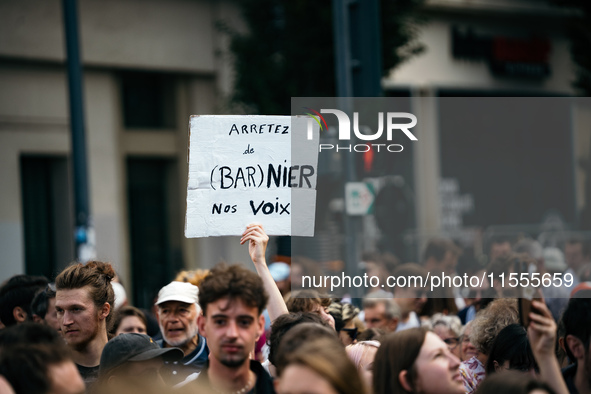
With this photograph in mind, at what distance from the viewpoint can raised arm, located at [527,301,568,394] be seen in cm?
391

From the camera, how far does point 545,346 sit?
3.97 metres

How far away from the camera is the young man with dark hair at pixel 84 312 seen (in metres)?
5.00

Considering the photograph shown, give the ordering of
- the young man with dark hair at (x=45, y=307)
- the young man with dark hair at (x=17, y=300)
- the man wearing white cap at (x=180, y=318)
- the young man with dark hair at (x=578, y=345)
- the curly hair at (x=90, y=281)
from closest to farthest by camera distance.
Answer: the young man with dark hair at (x=578, y=345) → the curly hair at (x=90, y=281) → the young man with dark hair at (x=45, y=307) → the young man with dark hair at (x=17, y=300) → the man wearing white cap at (x=180, y=318)

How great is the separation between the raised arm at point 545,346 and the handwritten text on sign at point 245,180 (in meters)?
1.80

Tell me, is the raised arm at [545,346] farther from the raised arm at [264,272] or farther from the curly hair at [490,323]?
the raised arm at [264,272]

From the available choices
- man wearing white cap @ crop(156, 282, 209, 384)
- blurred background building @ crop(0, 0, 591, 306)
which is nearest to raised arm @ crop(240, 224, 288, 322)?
man wearing white cap @ crop(156, 282, 209, 384)

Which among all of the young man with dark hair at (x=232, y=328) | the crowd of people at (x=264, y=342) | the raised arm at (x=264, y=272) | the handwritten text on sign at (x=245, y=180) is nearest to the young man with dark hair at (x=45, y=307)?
the crowd of people at (x=264, y=342)

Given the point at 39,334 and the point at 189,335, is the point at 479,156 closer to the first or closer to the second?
the point at 189,335

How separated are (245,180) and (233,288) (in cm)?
151

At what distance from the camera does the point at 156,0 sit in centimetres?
1588

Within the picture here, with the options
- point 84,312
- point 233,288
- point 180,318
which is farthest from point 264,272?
point 180,318

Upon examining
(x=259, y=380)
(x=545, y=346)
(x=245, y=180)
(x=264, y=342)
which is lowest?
(x=264, y=342)

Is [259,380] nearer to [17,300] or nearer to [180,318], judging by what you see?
[180,318]

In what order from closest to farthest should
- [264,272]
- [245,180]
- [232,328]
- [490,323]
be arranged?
[232,328] → [264,272] → [490,323] → [245,180]
